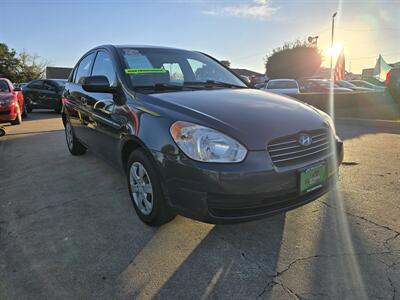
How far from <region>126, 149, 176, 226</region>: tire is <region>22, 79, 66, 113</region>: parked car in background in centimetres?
1182

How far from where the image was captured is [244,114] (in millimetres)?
2689

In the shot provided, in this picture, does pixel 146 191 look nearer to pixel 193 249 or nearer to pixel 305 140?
pixel 193 249

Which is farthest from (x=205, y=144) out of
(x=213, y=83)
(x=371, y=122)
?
(x=371, y=122)

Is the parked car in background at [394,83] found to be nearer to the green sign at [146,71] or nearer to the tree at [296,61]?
the green sign at [146,71]

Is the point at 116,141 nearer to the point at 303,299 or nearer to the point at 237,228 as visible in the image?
the point at 237,228

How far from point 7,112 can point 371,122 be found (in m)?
9.07

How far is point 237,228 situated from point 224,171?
0.89m

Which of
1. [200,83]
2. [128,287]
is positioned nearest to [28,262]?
[128,287]

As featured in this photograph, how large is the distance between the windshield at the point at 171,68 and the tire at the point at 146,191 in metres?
0.82

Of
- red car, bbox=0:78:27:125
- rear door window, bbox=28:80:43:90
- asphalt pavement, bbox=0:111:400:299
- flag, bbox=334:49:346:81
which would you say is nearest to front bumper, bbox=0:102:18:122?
red car, bbox=0:78:27:125

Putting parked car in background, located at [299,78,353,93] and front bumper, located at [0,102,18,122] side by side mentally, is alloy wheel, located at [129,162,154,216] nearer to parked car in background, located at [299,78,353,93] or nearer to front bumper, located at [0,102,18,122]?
front bumper, located at [0,102,18,122]

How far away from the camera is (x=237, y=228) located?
2975mm

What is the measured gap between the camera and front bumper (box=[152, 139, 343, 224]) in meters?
2.30

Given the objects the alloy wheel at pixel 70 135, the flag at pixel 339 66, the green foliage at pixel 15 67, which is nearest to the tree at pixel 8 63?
the green foliage at pixel 15 67
